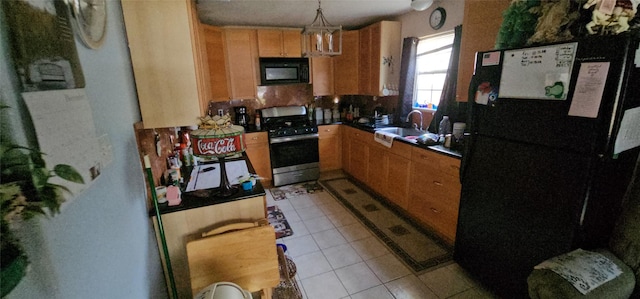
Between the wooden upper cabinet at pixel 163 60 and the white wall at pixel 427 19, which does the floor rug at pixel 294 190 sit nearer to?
the wooden upper cabinet at pixel 163 60

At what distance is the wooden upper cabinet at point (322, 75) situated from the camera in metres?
4.17

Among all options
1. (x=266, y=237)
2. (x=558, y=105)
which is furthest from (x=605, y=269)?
(x=266, y=237)

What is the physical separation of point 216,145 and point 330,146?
2.90m

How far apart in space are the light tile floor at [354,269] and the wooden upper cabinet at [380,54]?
1.97 m

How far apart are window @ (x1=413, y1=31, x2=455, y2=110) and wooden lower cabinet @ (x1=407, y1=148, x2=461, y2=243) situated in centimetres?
102

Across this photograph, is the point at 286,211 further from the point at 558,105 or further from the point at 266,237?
the point at 558,105

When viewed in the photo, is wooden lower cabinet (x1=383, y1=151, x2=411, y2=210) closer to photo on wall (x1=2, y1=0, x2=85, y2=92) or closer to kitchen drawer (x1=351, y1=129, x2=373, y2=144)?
kitchen drawer (x1=351, y1=129, x2=373, y2=144)

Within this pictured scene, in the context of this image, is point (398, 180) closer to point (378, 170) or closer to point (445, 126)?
point (378, 170)

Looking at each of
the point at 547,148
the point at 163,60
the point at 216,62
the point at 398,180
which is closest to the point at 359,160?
the point at 398,180

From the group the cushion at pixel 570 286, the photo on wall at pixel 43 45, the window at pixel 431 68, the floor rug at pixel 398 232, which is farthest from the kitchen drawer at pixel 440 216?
the photo on wall at pixel 43 45

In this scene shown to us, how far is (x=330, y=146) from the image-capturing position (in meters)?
4.24

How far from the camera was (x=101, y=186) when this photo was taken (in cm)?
92

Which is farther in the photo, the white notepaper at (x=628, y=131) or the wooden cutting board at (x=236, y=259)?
the wooden cutting board at (x=236, y=259)

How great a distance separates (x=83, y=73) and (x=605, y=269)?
87.2 inches
